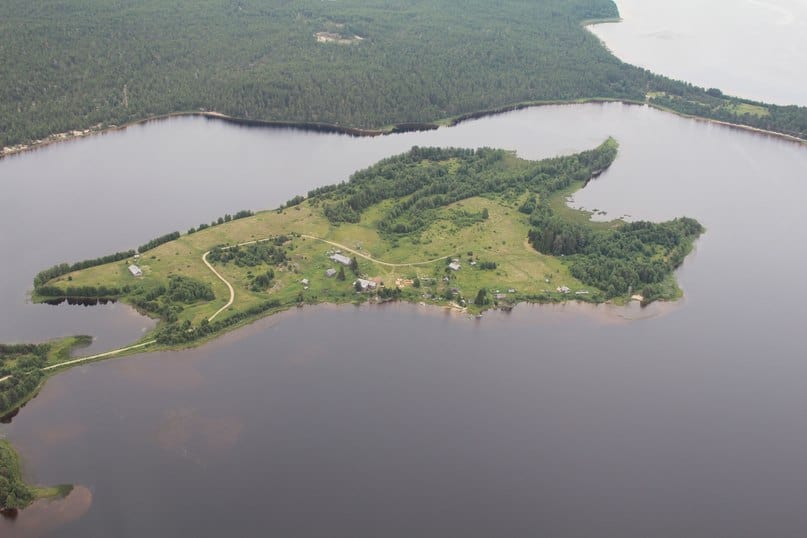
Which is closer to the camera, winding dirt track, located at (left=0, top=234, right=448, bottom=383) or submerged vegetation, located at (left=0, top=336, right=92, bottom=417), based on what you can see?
submerged vegetation, located at (left=0, top=336, right=92, bottom=417)

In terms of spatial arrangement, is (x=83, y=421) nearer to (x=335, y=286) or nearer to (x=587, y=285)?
(x=335, y=286)

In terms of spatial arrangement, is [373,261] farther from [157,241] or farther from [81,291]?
[81,291]

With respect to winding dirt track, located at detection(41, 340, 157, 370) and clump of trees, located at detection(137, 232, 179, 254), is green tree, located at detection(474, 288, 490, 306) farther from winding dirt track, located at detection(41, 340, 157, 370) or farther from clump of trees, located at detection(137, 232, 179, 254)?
clump of trees, located at detection(137, 232, 179, 254)

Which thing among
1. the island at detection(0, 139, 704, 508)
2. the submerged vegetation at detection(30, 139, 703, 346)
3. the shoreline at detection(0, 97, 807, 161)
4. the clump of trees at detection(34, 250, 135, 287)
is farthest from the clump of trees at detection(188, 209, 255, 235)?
the shoreline at detection(0, 97, 807, 161)

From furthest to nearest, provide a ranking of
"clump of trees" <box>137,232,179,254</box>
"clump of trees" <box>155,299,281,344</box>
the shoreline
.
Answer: the shoreline
"clump of trees" <box>137,232,179,254</box>
"clump of trees" <box>155,299,281,344</box>

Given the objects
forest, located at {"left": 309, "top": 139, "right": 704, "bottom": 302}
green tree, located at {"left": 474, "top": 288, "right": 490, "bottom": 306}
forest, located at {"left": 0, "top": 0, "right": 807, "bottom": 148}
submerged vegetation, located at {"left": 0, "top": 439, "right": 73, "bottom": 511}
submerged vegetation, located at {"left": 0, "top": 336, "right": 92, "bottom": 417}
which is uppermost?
forest, located at {"left": 0, "top": 0, "right": 807, "bottom": 148}

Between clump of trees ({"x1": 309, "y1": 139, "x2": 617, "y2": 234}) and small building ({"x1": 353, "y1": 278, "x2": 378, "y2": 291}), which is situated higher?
clump of trees ({"x1": 309, "y1": 139, "x2": 617, "y2": 234})

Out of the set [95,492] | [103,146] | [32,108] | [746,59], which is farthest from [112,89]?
[746,59]
